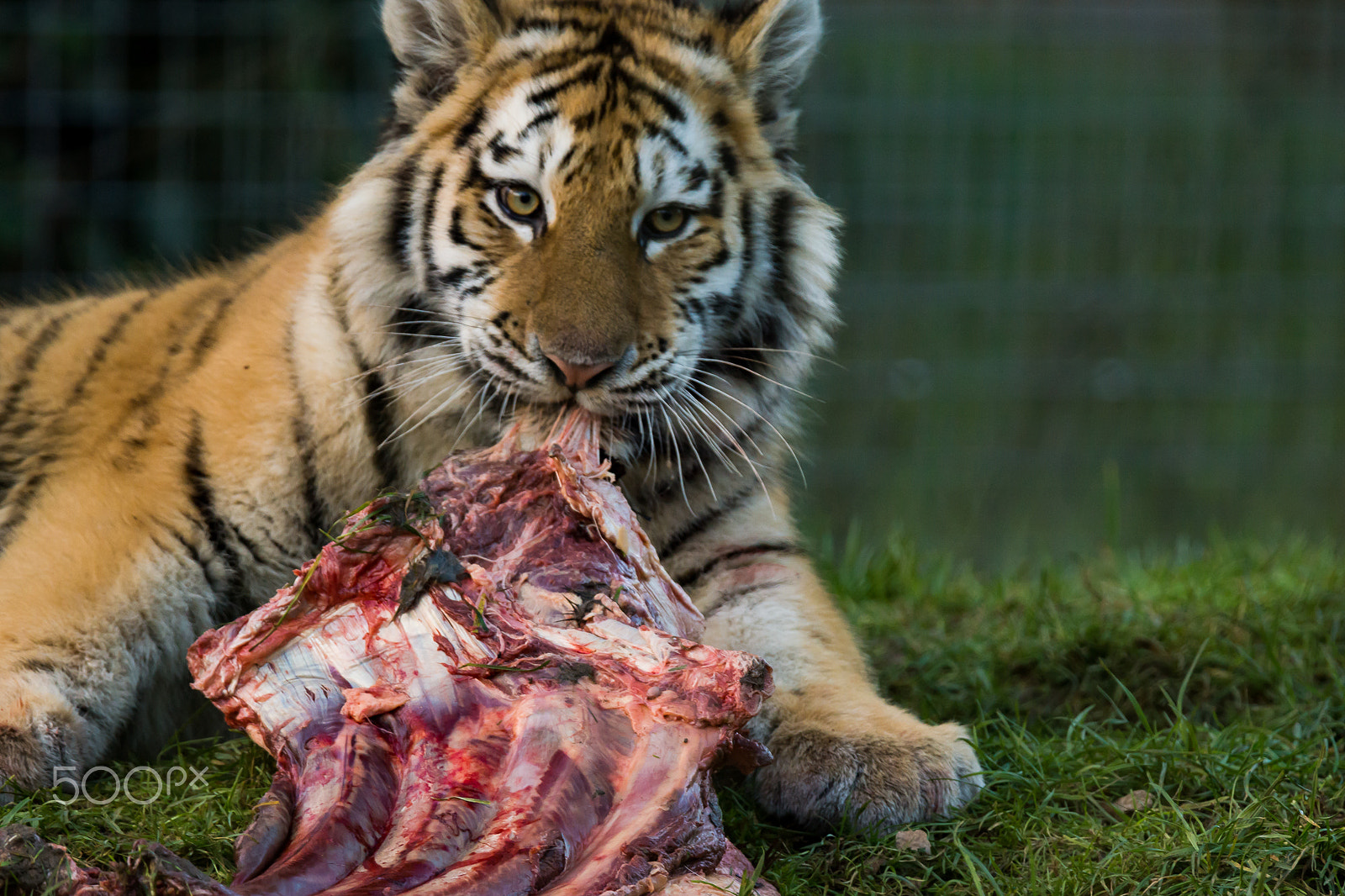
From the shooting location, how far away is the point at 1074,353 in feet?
18.5

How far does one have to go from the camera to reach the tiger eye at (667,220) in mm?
2277

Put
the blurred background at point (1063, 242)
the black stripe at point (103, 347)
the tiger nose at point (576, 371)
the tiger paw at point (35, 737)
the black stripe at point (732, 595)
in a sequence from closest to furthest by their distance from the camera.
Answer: the tiger paw at point (35, 737)
the tiger nose at point (576, 371)
the black stripe at point (732, 595)
the black stripe at point (103, 347)
the blurred background at point (1063, 242)

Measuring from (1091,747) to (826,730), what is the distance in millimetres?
446

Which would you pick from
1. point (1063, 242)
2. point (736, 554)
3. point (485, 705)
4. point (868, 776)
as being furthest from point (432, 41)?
point (1063, 242)

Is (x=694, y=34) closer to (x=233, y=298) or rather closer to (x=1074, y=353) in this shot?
(x=233, y=298)

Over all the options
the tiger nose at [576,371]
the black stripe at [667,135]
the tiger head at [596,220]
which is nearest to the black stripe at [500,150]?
the tiger head at [596,220]

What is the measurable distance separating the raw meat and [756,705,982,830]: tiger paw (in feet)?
0.83

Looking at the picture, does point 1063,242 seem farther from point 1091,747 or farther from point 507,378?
point 507,378

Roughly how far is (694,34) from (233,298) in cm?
104

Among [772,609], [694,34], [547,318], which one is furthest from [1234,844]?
[694,34]

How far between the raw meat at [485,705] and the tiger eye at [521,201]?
503mm

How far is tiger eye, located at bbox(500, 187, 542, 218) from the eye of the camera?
2250 mm

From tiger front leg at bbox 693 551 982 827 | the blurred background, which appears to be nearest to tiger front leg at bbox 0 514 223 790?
tiger front leg at bbox 693 551 982 827

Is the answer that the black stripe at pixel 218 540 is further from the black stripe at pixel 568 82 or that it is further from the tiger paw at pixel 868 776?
the tiger paw at pixel 868 776
